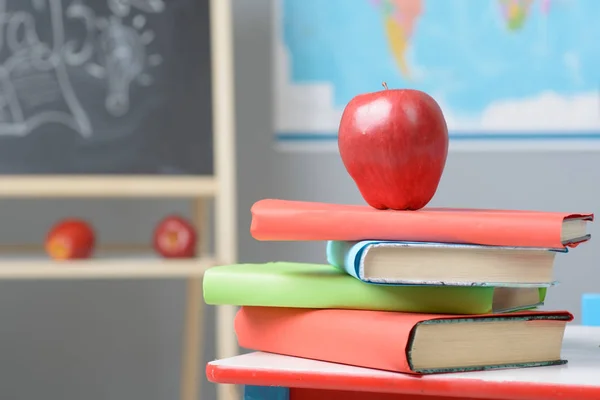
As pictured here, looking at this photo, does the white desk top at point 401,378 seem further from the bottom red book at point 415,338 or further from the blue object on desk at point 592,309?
the blue object on desk at point 592,309

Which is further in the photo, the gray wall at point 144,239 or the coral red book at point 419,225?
the gray wall at point 144,239

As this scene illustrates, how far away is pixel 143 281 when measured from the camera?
2.08 meters

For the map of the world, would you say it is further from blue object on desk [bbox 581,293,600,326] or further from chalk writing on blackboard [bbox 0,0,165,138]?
blue object on desk [bbox 581,293,600,326]

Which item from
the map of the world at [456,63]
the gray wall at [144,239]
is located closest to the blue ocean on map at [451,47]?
the map of the world at [456,63]

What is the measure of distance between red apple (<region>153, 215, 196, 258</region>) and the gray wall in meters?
0.36

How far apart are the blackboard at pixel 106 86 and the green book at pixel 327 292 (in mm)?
1030

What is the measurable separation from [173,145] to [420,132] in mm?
1090

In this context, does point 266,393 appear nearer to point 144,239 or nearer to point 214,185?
point 214,185

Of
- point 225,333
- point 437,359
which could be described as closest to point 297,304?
point 437,359

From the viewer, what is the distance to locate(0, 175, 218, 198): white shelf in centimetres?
163

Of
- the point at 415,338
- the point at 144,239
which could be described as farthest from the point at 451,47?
the point at 415,338

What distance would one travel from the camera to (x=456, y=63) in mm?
2064

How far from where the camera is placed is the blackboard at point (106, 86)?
169 cm

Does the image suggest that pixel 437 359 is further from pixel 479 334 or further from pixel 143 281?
pixel 143 281
